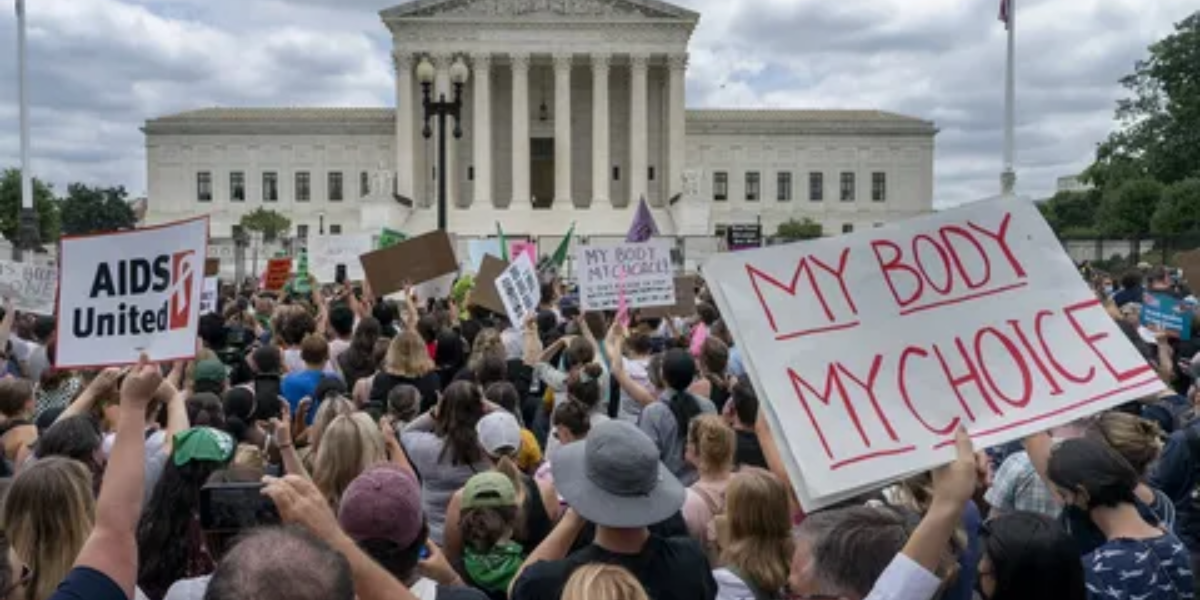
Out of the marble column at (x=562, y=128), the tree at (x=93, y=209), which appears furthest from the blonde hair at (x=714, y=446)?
the tree at (x=93, y=209)

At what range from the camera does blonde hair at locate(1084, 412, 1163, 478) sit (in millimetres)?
4938

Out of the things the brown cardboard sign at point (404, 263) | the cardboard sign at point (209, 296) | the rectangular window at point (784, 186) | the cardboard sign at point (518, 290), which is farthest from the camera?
the rectangular window at point (784, 186)

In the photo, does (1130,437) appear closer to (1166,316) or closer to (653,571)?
(653,571)

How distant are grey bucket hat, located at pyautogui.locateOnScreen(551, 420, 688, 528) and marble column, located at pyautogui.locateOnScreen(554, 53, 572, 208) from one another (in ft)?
209

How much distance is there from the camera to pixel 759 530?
439 centimetres

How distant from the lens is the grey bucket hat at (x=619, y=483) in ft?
12.9

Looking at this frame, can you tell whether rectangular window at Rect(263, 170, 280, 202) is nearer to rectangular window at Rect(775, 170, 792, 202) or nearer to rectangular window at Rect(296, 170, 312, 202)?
rectangular window at Rect(296, 170, 312, 202)

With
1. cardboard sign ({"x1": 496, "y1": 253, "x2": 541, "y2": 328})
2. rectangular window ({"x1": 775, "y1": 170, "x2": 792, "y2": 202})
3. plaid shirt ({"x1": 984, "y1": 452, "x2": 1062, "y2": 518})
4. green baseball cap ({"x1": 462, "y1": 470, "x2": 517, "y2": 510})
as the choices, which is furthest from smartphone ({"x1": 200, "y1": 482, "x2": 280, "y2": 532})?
rectangular window ({"x1": 775, "y1": 170, "x2": 792, "y2": 202})

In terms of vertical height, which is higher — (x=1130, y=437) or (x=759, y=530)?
(x=1130, y=437)

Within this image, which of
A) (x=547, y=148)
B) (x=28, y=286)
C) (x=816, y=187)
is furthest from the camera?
(x=816, y=187)

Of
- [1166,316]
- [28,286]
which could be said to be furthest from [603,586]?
[28,286]

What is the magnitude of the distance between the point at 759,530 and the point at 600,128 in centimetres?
6424

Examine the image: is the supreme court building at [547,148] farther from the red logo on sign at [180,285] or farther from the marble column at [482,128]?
the red logo on sign at [180,285]

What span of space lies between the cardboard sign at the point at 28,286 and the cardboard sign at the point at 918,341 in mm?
9598
